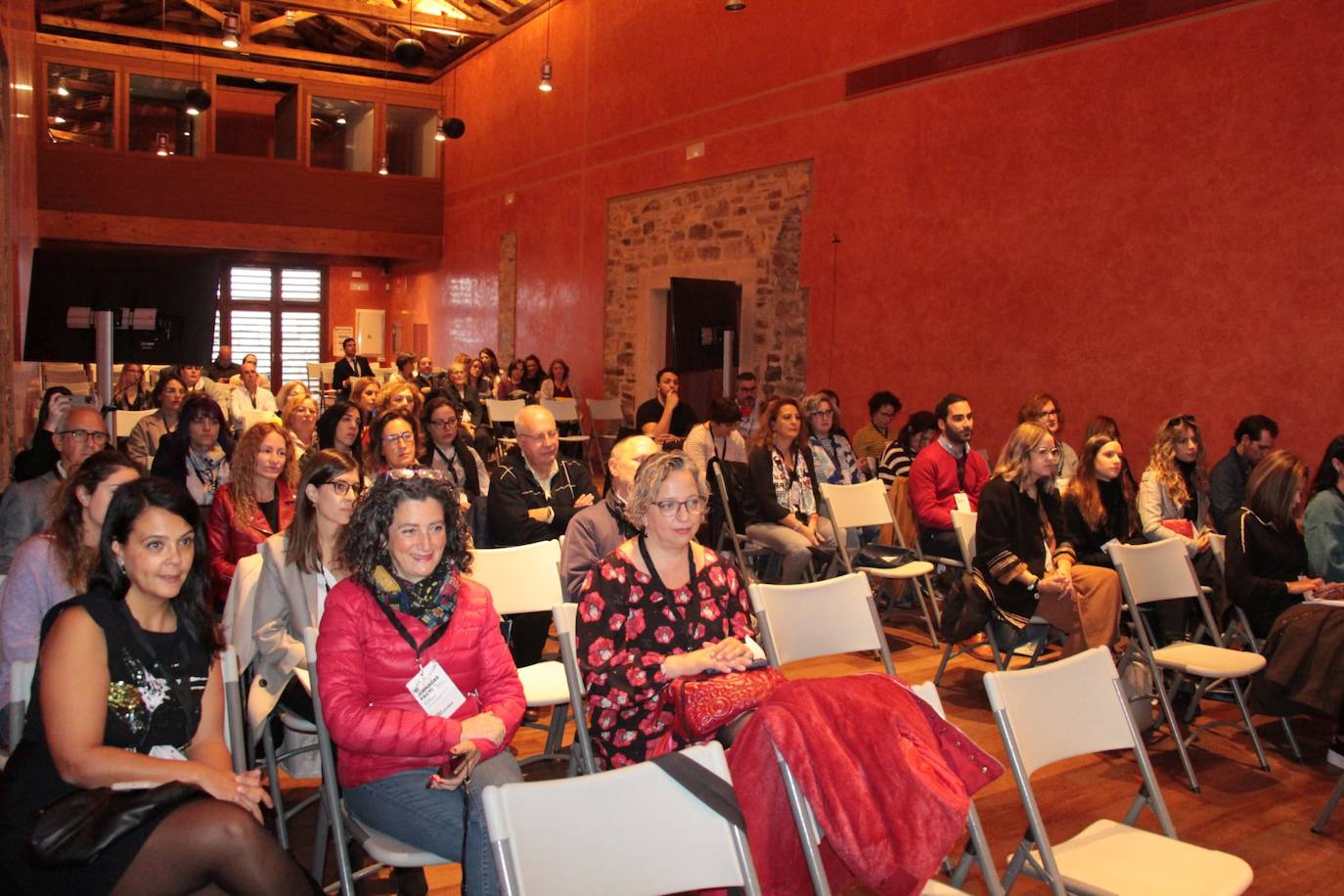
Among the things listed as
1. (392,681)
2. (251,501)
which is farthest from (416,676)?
(251,501)

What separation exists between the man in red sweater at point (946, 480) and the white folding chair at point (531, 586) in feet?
8.87

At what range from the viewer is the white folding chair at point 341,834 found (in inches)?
94.5

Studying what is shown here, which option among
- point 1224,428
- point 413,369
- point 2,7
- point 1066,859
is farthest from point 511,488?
point 413,369

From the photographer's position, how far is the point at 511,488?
16.5 ft

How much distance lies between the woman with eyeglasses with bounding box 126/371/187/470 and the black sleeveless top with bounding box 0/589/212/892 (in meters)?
4.54

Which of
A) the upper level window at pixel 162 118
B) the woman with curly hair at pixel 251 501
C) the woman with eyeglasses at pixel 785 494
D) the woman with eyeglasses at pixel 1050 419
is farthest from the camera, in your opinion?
the upper level window at pixel 162 118

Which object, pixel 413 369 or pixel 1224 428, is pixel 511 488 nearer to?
pixel 1224 428

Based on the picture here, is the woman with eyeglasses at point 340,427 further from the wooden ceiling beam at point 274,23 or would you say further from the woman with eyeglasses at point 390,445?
the wooden ceiling beam at point 274,23

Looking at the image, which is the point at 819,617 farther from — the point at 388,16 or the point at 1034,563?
the point at 388,16

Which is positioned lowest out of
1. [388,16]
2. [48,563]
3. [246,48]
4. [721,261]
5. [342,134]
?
[48,563]

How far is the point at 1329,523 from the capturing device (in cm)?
470

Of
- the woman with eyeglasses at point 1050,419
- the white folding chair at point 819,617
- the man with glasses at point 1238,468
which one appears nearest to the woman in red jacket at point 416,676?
the white folding chair at point 819,617

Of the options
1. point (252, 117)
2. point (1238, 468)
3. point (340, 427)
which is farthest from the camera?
point (252, 117)

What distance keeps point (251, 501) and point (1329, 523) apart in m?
4.55
